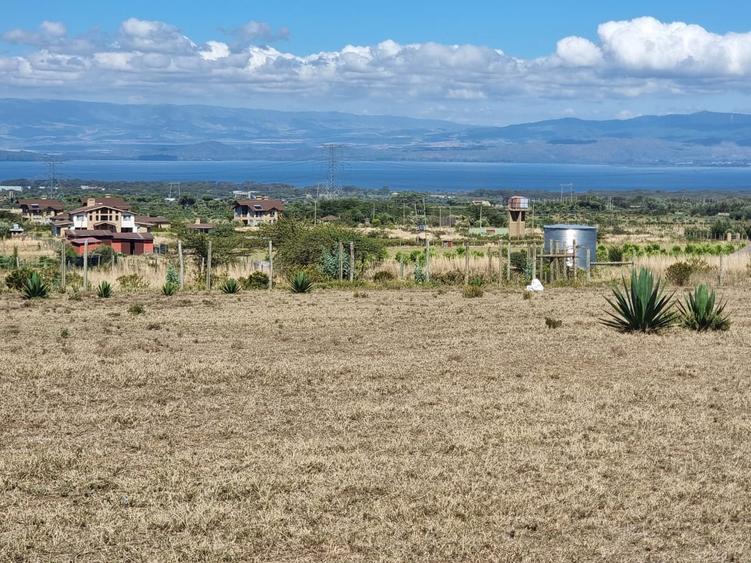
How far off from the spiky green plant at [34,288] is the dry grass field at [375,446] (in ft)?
22.1

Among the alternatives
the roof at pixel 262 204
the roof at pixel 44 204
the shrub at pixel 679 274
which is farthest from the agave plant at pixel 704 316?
the roof at pixel 44 204

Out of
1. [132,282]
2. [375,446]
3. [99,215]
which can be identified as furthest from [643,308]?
[99,215]

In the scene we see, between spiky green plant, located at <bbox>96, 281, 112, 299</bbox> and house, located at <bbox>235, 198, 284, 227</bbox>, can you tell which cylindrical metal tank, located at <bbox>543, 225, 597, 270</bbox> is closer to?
spiky green plant, located at <bbox>96, 281, 112, 299</bbox>

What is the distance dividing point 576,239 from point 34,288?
18036 millimetres

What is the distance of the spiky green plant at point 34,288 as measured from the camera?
24.2 metres

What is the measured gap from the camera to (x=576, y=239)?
35000 millimetres

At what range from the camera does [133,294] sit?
1020 inches

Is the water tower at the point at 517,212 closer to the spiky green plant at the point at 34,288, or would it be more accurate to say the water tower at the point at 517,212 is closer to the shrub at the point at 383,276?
the shrub at the point at 383,276

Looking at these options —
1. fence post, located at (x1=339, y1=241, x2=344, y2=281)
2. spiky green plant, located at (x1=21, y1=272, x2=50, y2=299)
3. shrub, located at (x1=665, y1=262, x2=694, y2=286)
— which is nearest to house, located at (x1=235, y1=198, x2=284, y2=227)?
fence post, located at (x1=339, y1=241, x2=344, y2=281)

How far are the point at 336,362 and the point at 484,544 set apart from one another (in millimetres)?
7588

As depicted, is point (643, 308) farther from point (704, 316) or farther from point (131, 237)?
point (131, 237)

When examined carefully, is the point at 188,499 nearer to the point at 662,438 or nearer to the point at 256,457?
the point at 256,457

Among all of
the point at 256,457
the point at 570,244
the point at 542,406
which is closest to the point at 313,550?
the point at 256,457

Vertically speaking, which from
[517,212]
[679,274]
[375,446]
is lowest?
[375,446]
